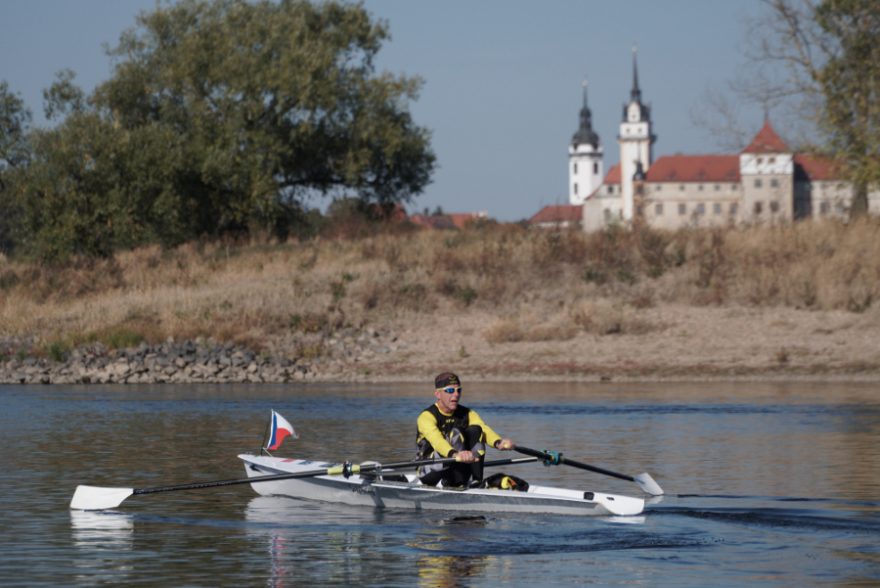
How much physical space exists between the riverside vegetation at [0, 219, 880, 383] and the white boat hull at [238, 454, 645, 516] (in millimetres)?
17899

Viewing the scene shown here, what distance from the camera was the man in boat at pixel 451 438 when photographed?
51.9 feet

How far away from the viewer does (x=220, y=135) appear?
169ft

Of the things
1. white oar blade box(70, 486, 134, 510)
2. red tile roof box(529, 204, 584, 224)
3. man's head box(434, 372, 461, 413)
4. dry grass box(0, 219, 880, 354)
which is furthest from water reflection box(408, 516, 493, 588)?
red tile roof box(529, 204, 584, 224)

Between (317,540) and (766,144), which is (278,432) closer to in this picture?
(317,540)

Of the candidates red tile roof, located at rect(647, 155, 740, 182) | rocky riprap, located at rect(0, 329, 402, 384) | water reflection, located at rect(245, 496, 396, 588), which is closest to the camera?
water reflection, located at rect(245, 496, 396, 588)

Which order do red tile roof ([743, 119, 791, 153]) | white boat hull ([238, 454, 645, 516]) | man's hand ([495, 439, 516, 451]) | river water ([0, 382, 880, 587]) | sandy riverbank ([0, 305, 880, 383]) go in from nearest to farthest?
river water ([0, 382, 880, 587]), white boat hull ([238, 454, 645, 516]), man's hand ([495, 439, 516, 451]), sandy riverbank ([0, 305, 880, 383]), red tile roof ([743, 119, 791, 153])

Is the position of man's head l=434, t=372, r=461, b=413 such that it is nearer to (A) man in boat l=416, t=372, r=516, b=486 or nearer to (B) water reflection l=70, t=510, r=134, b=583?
(A) man in boat l=416, t=372, r=516, b=486

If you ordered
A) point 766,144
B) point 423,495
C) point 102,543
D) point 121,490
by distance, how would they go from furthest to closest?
point 766,144, point 121,490, point 423,495, point 102,543

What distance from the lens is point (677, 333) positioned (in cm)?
3597

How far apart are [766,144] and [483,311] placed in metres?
→ 12.5

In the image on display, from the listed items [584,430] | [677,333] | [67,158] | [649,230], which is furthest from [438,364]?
[67,158]

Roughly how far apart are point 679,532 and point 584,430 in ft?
32.6

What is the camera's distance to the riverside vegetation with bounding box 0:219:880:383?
116 ft

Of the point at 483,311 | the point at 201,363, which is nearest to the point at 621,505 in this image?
the point at 201,363
